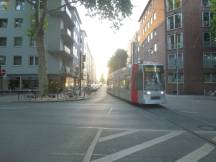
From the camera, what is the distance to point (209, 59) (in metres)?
46.4

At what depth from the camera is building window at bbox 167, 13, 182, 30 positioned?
47.4 meters

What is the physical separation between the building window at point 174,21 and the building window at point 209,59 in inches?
241

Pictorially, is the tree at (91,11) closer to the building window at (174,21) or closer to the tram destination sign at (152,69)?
the tram destination sign at (152,69)

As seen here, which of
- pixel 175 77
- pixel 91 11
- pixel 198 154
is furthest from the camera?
pixel 175 77

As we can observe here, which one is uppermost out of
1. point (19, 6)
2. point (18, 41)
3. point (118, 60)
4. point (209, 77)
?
point (19, 6)

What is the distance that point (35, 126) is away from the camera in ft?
37.0

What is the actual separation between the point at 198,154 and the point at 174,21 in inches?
1726

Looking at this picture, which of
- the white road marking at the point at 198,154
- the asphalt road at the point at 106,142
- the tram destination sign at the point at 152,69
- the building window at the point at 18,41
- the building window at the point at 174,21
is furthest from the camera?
the building window at the point at 18,41

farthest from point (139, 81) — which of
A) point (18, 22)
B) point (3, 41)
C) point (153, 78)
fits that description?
point (3, 41)

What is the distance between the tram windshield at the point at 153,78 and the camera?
19703mm

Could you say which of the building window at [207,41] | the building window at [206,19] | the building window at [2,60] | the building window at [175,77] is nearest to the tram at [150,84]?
the building window at [175,77]

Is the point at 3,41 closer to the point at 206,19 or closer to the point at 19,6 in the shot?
the point at 19,6

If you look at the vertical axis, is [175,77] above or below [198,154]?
above

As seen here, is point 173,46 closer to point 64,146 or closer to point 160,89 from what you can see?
point 160,89
